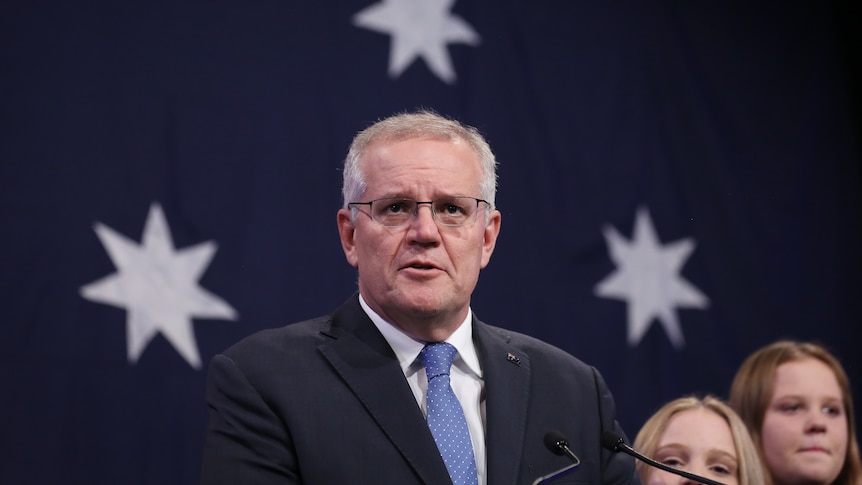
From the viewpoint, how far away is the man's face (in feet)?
7.16

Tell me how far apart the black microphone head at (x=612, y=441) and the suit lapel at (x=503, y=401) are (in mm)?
166

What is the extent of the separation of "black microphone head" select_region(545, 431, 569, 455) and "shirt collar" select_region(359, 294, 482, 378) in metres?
0.25

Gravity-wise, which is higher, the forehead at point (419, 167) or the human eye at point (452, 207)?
the forehead at point (419, 167)

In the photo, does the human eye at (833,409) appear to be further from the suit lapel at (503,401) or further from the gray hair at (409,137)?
the gray hair at (409,137)

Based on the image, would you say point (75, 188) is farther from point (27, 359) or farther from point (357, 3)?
point (357, 3)

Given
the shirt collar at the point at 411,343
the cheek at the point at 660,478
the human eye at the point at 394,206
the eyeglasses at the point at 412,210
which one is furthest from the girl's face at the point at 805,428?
the human eye at the point at 394,206

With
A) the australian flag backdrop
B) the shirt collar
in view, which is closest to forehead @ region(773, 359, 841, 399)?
the australian flag backdrop

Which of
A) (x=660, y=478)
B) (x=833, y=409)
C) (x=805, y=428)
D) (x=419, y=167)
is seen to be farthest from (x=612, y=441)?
(x=833, y=409)

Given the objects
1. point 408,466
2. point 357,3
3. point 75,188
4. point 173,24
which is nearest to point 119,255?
Answer: point 75,188

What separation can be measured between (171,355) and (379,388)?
1.44m

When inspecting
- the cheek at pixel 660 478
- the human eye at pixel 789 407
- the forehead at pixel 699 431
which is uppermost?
the human eye at pixel 789 407

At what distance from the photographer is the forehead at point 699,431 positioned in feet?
9.65

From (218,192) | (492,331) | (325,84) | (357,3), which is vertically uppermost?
(357,3)

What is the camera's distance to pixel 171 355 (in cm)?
337
